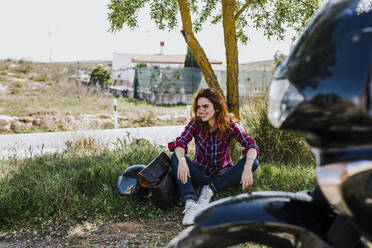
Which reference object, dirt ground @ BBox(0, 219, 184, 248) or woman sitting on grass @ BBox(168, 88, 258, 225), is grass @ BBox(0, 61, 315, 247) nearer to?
dirt ground @ BBox(0, 219, 184, 248)

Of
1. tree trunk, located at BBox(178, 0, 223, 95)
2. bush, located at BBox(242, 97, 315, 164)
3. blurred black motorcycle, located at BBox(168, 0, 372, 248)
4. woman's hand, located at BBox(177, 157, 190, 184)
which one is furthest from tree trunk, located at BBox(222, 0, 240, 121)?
blurred black motorcycle, located at BBox(168, 0, 372, 248)

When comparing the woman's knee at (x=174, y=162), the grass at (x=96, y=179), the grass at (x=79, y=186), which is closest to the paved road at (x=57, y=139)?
the grass at (x=96, y=179)

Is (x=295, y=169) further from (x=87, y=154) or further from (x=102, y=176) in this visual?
(x=87, y=154)

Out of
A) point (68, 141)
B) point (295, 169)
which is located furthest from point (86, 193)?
point (295, 169)

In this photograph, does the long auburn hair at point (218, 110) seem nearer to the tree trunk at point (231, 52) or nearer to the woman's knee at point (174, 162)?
the woman's knee at point (174, 162)

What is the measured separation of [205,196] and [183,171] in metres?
0.35

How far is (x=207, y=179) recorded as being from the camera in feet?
11.4

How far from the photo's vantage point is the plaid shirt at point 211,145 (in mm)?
3324

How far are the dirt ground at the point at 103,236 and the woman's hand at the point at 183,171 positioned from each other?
1.40ft

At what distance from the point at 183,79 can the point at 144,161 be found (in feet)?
43.0

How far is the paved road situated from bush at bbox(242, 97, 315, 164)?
5.21ft

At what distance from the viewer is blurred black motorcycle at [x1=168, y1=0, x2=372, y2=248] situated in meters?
0.93

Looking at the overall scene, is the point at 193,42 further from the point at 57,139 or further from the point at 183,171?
the point at 57,139

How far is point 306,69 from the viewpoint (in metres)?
1.02
